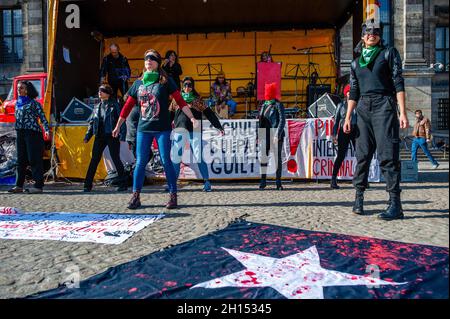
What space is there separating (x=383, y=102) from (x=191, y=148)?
4.86m

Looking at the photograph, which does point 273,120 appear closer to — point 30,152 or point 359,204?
point 359,204

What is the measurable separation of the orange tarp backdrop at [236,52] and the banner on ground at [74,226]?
931 cm

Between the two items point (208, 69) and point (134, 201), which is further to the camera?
point (208, 69)

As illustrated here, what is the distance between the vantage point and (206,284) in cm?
243

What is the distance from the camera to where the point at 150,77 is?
522cm

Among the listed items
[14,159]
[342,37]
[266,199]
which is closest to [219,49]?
[342,37]

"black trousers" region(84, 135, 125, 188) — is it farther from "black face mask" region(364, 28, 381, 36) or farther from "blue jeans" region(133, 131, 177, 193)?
"black face mask" region(364, 28, 381, 36)

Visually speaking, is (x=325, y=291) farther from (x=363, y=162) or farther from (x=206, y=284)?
(x=363, y=162)

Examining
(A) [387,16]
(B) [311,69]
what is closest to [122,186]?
(B) [311,69]

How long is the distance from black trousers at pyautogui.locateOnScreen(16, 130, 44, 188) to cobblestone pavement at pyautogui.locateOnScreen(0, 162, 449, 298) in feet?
1.48

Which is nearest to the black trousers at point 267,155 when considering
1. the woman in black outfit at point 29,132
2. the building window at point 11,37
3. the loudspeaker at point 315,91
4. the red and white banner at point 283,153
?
the red and white banner at point 283,153

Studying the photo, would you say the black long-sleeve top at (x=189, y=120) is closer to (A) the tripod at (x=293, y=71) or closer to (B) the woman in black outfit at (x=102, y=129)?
(B) the woman in black outfit at (x=102, y=129)

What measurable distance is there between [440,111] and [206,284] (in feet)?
91.2

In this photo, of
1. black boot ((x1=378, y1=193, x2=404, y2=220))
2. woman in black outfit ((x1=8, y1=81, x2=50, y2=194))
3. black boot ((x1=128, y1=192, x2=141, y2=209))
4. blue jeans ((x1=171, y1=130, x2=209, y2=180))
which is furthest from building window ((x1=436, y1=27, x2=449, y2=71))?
black boot ((x1=128, y1=192, x2=141, y2=209))
